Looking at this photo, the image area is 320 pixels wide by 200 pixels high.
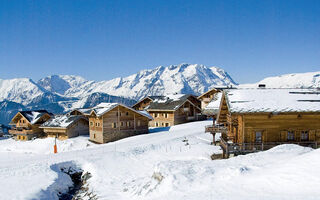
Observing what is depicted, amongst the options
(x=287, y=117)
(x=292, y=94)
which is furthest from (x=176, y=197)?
(x=292, y=94)

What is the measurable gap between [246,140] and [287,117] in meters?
4.55

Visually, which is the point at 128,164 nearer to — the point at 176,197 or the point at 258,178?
the point at 176,197

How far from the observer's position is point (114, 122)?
4322 centimetres

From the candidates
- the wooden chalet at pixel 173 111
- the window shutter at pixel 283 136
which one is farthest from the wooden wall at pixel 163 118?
the window shutter at pixel 283 136

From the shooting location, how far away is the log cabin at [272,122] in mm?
23453

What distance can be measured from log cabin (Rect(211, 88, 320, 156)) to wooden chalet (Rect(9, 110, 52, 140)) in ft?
164

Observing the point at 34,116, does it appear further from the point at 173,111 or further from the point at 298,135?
the point at 298,135

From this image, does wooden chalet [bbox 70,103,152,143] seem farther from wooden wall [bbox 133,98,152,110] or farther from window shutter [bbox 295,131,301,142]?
window shutter [bbox 295,131,301,142]

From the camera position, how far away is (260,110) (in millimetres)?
23297

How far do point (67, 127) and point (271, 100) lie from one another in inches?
1475

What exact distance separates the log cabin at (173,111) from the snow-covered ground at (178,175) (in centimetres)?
2462

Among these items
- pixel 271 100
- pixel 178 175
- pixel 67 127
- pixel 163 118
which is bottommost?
pixel 67 127

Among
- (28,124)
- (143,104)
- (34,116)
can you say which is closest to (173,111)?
(143,104)

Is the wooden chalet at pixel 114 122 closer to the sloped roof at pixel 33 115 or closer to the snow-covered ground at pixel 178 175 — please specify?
the snow-covered ground at pixel 178 175
